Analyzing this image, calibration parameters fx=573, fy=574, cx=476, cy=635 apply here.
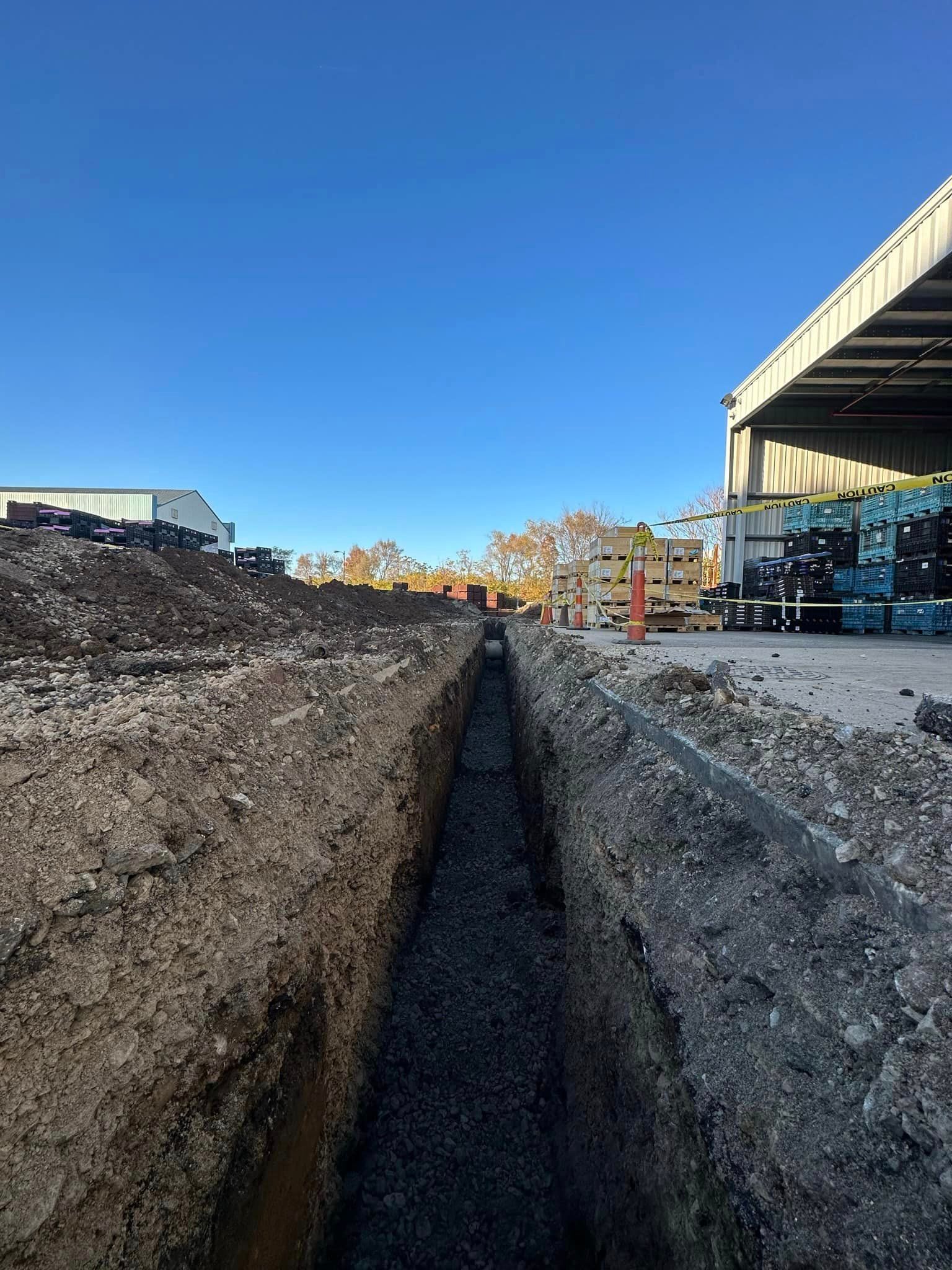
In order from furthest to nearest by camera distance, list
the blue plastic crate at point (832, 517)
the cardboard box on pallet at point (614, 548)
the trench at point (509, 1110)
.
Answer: the blue plastic crate at point (832, 517), the cardboard box on pallet at point (614, 548), the trench at point (509, 1110)

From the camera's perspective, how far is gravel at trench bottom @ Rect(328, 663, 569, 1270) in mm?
1968

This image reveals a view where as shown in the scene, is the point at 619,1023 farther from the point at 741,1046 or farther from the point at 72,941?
the point at 72,941

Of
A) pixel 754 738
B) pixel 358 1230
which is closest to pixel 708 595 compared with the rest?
pixel 754 738

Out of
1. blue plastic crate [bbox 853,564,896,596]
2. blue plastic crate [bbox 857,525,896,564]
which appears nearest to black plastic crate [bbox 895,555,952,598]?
blue plastic crate [bbox 853,564,896,596]

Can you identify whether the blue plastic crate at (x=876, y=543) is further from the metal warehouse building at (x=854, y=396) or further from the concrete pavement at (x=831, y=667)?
the concrete pavement at (x=831, y=667)

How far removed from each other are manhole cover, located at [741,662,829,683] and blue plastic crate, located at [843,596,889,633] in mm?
8486

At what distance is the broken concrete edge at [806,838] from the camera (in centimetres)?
118

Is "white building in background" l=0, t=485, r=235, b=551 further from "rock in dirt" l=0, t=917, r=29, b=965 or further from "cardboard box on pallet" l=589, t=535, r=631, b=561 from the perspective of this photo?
"rock in dirt" l=0, t=917, r=29, b=965

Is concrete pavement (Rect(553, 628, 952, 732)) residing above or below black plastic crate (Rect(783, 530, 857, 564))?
below

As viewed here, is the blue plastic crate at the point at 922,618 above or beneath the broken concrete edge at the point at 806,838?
above

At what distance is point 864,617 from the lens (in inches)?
457

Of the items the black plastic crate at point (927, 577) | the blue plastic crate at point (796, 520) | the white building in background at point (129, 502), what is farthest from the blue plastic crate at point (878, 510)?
the white building in background at point (129, 502)

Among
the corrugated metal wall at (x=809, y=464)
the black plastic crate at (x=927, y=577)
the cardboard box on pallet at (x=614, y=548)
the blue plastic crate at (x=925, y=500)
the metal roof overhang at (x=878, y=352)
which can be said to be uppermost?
the metal roof overhang at (x=878, y=352)

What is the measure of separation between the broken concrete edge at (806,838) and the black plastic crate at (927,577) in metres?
9.68
